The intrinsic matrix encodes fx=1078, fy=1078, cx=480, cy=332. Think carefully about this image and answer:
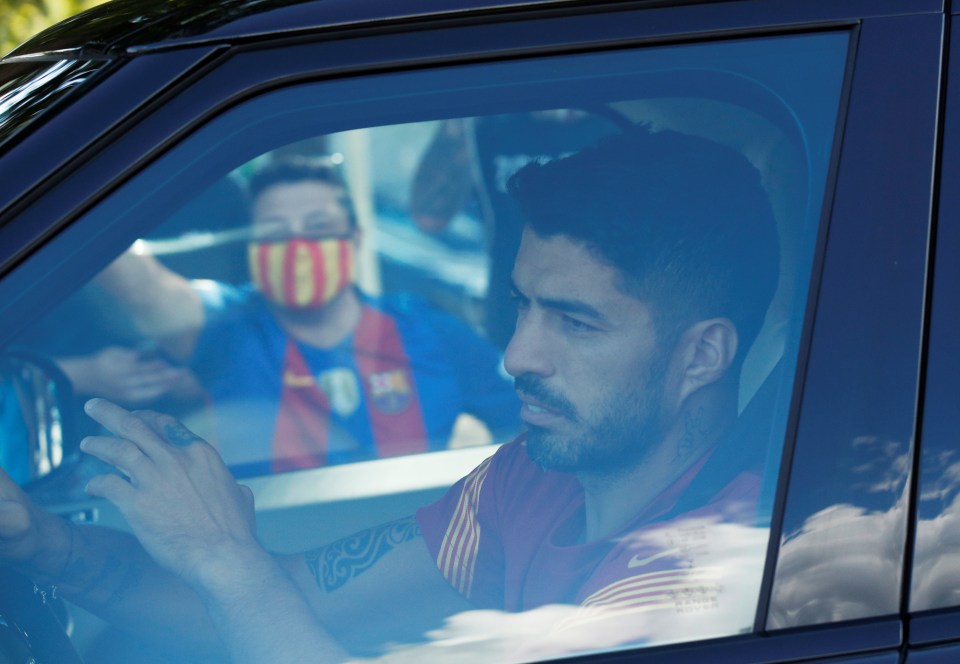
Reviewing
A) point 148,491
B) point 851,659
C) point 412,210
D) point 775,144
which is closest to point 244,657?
point 148,491

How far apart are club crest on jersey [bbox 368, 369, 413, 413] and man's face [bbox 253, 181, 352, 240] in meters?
0.25

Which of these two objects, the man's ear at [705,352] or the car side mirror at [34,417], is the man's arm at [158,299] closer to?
the car side mirror at [34,417]

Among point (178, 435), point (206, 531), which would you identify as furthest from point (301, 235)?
point (206, 531)

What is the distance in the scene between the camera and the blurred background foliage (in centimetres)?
671

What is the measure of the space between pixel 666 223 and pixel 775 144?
153 mm

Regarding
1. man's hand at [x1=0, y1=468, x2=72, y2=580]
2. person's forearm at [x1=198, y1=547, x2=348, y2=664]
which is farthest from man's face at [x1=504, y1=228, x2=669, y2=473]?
man's hand at [x1=0, y1=468, x2=72, y2=580]

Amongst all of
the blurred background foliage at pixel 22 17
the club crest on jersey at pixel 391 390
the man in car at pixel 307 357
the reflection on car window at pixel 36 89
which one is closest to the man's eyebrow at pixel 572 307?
the man in car at pixel 307 357

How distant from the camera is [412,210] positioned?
2.24 metres

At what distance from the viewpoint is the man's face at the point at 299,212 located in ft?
4.85

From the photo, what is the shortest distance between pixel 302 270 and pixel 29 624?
2.29 feet

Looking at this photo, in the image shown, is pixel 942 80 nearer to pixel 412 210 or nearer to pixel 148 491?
pixel 148 491

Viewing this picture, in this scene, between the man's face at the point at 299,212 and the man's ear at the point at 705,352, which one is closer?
the man's ear at the point at 705,352

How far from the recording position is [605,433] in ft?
4.06

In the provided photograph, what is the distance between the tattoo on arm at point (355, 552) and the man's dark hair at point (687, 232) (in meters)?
0.37
